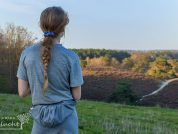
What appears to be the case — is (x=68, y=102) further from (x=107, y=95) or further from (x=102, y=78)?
(x=102, y=78)

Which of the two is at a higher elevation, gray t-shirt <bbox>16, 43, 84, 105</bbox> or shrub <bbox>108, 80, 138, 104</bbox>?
gray t-shirt <bbox>16, 43, 84, 105</bbox>

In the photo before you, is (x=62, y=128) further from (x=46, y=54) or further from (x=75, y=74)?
(x=46, y=54)

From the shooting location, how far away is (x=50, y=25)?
3.48m

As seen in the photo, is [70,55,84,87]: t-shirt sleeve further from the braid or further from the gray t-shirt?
the braid

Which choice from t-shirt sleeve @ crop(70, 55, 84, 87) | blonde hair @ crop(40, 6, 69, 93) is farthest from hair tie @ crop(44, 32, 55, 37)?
t-shirt sleeve @ crop(70, 55, 84, 87)

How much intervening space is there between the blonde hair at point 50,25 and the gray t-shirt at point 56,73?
1.9 inches


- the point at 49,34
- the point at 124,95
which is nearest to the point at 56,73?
the point at 49,34

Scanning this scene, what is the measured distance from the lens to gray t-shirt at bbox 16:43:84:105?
3.53 metres

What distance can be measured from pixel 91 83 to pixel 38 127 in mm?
26627

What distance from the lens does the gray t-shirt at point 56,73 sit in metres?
3.53

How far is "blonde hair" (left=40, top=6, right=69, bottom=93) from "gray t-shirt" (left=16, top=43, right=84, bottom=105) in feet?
0.16

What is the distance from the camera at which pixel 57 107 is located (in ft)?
11.5

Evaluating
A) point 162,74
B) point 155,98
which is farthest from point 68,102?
point 162,74

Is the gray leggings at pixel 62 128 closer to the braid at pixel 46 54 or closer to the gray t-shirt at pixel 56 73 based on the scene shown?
the gray t-shirt at pixel 56 73
